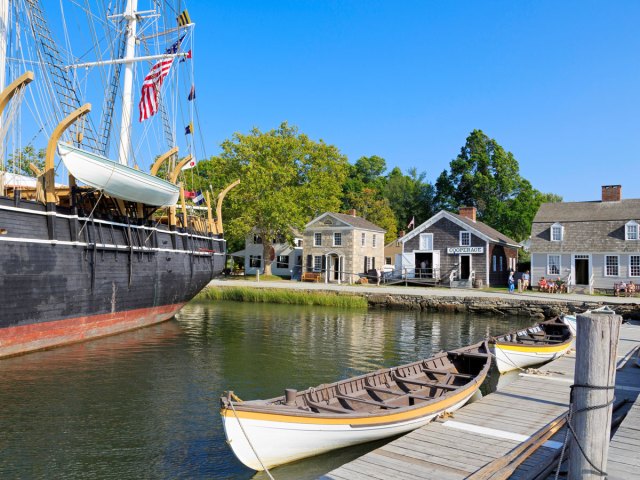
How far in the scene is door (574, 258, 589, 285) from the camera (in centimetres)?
3875

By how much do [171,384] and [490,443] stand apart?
8.37 meters

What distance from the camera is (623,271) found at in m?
36.2

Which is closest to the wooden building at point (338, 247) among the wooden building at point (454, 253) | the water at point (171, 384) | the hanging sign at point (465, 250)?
the wooden building at point (454, 253)

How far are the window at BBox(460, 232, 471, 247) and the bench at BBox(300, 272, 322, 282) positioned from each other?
12906mm

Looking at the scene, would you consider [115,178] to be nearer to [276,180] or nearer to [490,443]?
[490,443]

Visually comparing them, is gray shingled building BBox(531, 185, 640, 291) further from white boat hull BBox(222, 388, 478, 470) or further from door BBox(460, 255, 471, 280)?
white boat hull BBox(222, 388, 478, 470)

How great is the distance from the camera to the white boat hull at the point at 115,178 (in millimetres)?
16203

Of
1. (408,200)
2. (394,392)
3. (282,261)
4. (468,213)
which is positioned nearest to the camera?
(394,392)

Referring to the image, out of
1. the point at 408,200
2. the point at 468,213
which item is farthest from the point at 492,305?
the point at 408,200

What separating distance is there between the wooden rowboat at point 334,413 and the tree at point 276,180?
37280 millimetres

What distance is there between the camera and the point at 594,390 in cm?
509

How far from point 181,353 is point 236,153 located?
118 ft

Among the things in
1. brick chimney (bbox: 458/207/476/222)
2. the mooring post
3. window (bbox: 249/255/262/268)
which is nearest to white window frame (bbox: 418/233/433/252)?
brick chimney (bbox: 458/207/476/222)

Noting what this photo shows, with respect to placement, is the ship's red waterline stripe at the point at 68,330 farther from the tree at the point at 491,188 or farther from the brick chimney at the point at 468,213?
the tree at the point at 491,188
